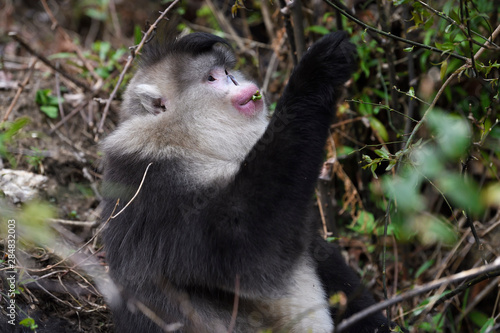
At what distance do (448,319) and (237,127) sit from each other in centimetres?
248

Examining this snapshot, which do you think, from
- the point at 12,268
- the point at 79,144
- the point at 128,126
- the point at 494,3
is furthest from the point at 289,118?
the point at 79,144

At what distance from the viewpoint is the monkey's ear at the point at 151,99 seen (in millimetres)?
3109

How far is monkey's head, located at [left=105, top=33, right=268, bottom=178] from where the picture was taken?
2.97 metres

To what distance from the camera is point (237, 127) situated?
3.13 meters

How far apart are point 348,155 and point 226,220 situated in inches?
58.2

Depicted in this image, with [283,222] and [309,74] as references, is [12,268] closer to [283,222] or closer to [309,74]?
[283,222]

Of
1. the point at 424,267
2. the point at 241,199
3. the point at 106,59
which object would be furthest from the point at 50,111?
the point at 424,267

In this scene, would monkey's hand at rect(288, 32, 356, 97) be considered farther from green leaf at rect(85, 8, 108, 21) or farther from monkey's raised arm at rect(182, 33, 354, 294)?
green leaf at rect(85, 8, 108, 21)

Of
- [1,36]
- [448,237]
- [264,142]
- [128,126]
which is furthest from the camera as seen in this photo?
[1,36]

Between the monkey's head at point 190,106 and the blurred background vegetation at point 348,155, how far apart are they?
28cm

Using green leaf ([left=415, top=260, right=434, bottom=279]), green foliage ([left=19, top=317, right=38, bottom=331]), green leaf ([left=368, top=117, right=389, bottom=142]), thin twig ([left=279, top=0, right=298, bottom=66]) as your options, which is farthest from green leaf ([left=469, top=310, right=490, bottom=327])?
green foliage ([left=19, top=317, right=38, bottom=331])

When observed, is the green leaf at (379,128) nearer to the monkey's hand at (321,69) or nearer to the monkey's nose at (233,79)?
the monkey's hand at (321,69)

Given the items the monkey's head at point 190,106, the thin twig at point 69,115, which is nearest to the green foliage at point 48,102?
the thin twig at point 69,115

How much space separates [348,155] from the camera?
371 cm
